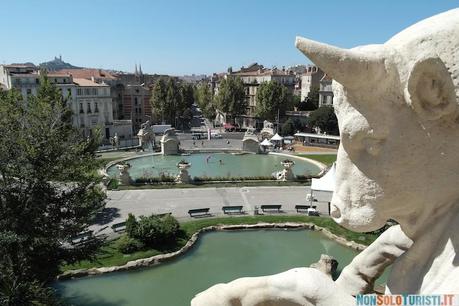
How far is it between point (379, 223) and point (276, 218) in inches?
729

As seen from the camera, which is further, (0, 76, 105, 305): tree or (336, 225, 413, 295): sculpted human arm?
(0, 76, 105, 305): tree

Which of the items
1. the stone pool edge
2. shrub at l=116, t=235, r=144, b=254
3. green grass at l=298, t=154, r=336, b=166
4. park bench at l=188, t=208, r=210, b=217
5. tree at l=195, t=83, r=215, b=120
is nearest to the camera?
the stone pool edge

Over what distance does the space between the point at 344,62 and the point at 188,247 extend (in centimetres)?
1631

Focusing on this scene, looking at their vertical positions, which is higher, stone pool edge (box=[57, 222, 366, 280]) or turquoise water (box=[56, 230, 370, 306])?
stone pool edge (box=[57, 222, 366, 280])

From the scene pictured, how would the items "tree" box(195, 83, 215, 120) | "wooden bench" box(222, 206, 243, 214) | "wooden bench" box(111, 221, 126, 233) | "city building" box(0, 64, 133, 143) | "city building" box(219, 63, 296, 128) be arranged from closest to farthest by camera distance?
"wooden bench" box(111, 221, 126, 233) → "wooden bench" box(222, 206, 243, 214) → "city building" box(0, 64, 133, 143) → "city building" box(219, 63, 296, 128) → "tree" box(195, 83, 215, 120)

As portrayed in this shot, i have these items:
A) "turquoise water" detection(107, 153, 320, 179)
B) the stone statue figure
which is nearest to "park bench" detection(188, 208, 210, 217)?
"turquoise water" detection(107, 153, 320, 179)

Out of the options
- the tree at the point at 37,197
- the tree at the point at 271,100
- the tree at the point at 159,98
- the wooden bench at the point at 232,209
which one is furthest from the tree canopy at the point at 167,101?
the tree at the point at 37,197

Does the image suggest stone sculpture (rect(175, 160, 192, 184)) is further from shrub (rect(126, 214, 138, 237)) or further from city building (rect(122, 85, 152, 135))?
city building (rect(122, 85, 152, 135))

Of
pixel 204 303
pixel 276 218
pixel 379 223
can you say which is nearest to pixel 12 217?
pixel 204 303

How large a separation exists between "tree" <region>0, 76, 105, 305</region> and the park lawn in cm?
295

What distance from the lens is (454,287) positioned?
80.9 inches

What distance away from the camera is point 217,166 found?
119 feet

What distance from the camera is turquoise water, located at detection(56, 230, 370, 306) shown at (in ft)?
45.4

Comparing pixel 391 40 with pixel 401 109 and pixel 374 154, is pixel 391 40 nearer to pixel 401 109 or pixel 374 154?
pixel 401 109
